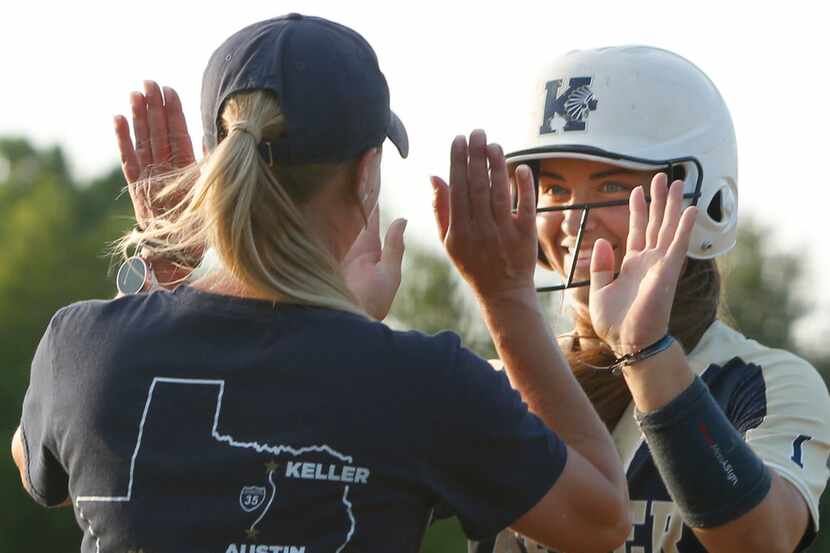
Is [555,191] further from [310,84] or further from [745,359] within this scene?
[310,84]

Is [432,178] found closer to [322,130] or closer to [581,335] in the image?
[322,130]

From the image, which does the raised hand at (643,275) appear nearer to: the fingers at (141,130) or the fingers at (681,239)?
the fingers at (681,239)

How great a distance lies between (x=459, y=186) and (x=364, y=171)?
13.3 inches

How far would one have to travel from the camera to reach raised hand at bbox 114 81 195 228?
13.9 feet

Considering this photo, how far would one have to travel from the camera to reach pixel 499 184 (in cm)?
378

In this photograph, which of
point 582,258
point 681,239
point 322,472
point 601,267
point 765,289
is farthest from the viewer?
point 765,289

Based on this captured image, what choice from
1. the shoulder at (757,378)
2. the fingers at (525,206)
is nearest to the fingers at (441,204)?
the fingers at (525,206)

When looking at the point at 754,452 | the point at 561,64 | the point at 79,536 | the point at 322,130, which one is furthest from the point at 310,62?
the point at 79,536

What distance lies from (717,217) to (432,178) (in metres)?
1.64

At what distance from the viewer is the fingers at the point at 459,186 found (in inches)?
150

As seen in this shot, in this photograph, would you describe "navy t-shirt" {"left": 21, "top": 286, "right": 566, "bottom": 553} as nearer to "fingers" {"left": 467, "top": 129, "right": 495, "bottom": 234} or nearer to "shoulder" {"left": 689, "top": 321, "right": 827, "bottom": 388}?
"fingers" {"left": 467, "top": 129, "right": 495, "bottom": 234}

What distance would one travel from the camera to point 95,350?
3.52 m

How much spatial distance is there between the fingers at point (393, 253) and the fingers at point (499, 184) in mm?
443

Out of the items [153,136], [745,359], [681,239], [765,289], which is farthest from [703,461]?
[765,289]
